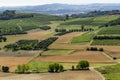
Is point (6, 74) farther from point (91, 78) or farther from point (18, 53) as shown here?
point (18, 53)

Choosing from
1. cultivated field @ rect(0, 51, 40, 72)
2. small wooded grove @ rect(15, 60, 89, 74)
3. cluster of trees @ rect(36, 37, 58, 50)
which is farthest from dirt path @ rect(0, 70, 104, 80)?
cluster of trees @ rect(36, 37, 58, 50)

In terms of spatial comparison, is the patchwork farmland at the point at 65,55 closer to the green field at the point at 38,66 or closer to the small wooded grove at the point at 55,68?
the green field at the point at 38,66

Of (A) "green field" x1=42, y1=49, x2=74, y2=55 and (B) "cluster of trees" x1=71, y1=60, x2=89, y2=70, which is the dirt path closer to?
(B) "cluster of trees" x1=71, y1=60, x2=89, y2=70

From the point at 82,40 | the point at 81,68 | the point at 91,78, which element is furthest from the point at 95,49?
the point at 91,78

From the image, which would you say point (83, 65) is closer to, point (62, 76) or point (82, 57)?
point (62, 76)

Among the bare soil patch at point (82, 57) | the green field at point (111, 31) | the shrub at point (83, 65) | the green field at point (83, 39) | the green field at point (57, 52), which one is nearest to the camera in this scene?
the shrub at point (83, 65)

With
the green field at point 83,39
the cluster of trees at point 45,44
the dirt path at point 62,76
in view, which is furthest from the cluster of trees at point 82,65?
the green field at point 83,39
